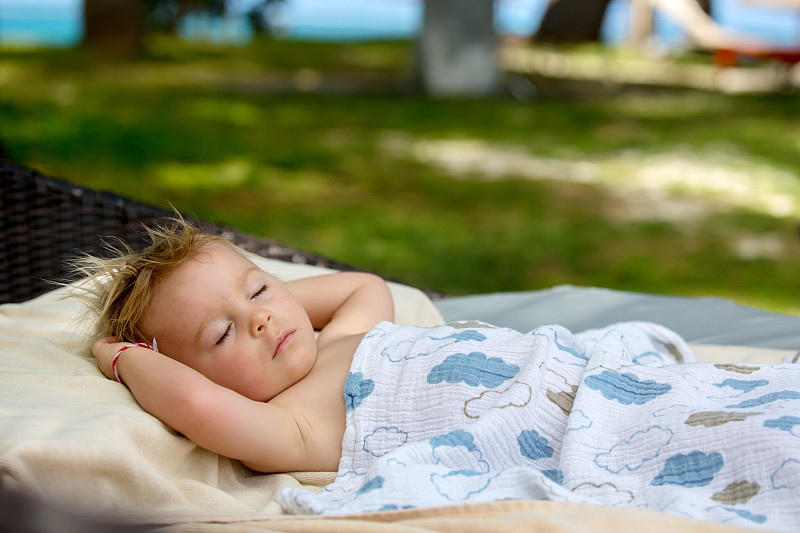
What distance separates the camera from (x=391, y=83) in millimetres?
10102

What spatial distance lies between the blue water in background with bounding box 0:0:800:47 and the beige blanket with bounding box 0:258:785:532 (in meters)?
8.40

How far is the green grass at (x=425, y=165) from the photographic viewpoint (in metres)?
4.57

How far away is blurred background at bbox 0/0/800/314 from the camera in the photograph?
470 centimetres

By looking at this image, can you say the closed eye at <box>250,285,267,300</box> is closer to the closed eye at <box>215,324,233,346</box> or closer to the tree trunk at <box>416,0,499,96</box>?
the closed eye at <box>215,324,233,346</box>

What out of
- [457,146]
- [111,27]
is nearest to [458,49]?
[457,146]

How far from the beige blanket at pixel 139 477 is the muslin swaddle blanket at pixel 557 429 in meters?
0.06

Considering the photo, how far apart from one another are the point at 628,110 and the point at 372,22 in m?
18.3

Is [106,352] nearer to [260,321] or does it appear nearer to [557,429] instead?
[260,321]

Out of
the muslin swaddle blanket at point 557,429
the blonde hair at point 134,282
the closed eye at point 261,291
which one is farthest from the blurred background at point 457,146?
the muslin swaddle blanket at point 557,429

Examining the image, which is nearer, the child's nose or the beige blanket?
the beige blanket

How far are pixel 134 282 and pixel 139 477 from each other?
A: 0.52m

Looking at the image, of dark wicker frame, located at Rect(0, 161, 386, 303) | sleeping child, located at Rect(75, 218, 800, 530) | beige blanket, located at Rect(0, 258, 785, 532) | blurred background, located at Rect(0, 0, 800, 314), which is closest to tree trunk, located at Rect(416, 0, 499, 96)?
blurred background, located at Rect(0, 0, 800, 314)

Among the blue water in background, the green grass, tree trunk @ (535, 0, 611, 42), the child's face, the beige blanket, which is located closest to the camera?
the beige blanket

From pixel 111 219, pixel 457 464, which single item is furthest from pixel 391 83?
pixel 457 464
